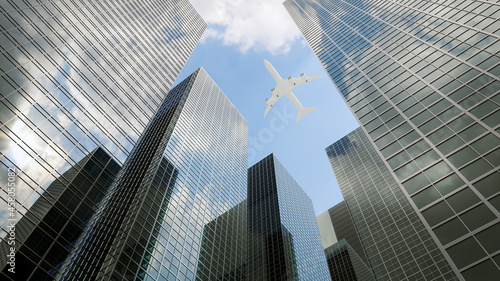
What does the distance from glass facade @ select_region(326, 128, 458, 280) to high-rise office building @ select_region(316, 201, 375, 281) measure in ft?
75.2

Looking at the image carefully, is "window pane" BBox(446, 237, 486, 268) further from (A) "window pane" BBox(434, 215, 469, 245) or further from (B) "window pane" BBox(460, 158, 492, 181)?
(B) "window pane" BBox(460, 158, 492, 181)

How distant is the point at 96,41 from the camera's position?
42500 mm

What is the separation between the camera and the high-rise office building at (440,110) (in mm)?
21734

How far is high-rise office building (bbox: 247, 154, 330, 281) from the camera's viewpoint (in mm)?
118062

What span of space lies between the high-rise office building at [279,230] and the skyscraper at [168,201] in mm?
33513

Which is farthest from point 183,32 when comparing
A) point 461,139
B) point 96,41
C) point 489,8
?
point 461,139

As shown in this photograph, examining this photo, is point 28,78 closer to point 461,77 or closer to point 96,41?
point 96,41

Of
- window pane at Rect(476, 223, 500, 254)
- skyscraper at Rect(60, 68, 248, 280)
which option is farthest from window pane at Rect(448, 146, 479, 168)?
skyscraper at Rect(60, 68, 248, 280)

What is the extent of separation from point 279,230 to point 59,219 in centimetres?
10738

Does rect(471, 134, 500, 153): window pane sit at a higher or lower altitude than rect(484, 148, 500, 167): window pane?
higher

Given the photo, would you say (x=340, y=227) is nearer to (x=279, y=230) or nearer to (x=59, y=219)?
(x=279, y=230)

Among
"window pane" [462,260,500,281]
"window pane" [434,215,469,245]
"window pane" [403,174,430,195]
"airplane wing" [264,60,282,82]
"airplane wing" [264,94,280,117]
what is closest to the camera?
"window pane" [462,260,500,281]

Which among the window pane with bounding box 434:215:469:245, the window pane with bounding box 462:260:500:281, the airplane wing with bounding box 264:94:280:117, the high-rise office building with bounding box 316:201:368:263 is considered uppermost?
the window pane with bounding box 434:215:469:245

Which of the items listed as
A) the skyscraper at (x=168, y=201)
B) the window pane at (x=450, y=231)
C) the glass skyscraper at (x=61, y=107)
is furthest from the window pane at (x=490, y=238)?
the skyscraper at (x=168, y=201)
